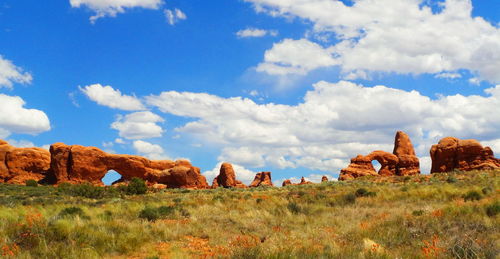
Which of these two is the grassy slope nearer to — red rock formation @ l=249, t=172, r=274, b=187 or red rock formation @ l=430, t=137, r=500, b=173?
red rock formation @ l=430, t=137, r=500, b=173

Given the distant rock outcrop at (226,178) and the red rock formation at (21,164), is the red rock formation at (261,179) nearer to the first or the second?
the distant rock outcrop at (226,178)

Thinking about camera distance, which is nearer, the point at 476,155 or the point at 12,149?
the point at 476,155

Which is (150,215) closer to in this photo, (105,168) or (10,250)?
(10,250)

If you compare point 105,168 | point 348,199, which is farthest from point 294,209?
point 105,168

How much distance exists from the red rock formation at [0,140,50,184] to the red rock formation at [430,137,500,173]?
72275 millimetres

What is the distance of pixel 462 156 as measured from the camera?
57.2 meters

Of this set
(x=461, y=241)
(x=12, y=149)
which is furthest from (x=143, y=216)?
(x=12, y=149)

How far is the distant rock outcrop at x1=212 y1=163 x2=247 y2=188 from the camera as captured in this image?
81.7 meters

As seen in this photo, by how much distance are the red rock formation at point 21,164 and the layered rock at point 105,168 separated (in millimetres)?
3848

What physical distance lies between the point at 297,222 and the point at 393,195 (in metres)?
9.10

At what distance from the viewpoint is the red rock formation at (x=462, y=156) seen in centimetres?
5547

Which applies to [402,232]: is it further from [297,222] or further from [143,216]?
[143,216]

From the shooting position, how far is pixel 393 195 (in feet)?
63.8

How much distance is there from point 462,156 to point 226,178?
48.2 m
